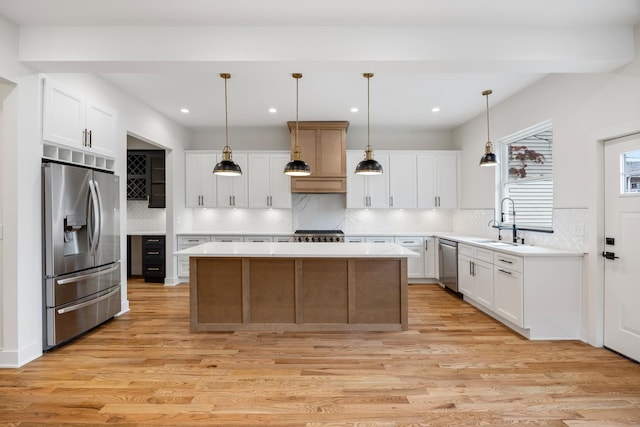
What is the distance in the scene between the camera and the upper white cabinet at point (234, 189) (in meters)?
5.95

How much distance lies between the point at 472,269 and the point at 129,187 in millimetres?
6176

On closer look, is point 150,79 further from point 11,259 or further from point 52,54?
point 11,259

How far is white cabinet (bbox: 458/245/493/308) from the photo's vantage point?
394 centimetres

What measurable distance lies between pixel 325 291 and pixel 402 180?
10.5 ft

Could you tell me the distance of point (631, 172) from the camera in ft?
9.23

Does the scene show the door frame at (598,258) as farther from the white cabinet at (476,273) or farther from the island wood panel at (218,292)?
the island wood panel at (218,292)

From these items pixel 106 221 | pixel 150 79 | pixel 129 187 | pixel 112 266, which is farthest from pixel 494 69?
pixel 129 187

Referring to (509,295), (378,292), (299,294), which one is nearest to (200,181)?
(299,294)

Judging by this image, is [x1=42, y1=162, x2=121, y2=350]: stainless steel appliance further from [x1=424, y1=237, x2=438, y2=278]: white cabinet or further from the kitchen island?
[x1=424, y1=237, x2=438, y2=278]: white cabinet

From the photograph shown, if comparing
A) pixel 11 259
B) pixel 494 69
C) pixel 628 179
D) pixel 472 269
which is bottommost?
pixel 472 269

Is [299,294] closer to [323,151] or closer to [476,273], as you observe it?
[476,273]

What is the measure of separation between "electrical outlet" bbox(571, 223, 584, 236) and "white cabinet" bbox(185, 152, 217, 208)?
5297 millimetres

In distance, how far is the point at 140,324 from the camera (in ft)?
12.3

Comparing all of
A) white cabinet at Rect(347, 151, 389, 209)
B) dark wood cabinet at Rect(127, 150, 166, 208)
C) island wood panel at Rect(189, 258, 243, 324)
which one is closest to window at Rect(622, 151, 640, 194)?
white cabinet at Rect(347, 151, 389, 209)
